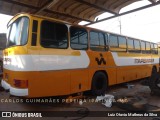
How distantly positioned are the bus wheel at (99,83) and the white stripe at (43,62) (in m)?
1.10

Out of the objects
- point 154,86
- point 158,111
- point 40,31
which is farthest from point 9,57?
point 154,86

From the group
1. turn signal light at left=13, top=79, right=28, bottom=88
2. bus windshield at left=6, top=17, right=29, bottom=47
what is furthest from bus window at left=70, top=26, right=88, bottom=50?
turn signal light at left=13, top=79, right=28, bottom=88

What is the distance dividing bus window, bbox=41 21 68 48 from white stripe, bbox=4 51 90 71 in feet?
1.26

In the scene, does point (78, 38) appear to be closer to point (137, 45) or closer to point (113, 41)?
point (113, 41)

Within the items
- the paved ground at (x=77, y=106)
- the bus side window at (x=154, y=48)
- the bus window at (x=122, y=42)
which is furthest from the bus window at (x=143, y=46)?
the paved ground at (x=77, y=106)

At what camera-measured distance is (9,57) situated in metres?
6.12

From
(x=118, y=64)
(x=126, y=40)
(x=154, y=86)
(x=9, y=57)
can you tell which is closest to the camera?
(x=9, y=57)

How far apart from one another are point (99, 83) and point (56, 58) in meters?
2.63

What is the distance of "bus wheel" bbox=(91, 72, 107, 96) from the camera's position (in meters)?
7.49

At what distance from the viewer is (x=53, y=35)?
594 centimetres

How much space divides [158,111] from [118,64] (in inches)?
140

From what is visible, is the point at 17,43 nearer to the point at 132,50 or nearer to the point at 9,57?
the point at 9,57

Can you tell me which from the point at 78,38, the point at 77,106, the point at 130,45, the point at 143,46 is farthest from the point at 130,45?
the point at 77,106

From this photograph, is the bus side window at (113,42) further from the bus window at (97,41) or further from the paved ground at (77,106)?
the paved ground at (77,106)
